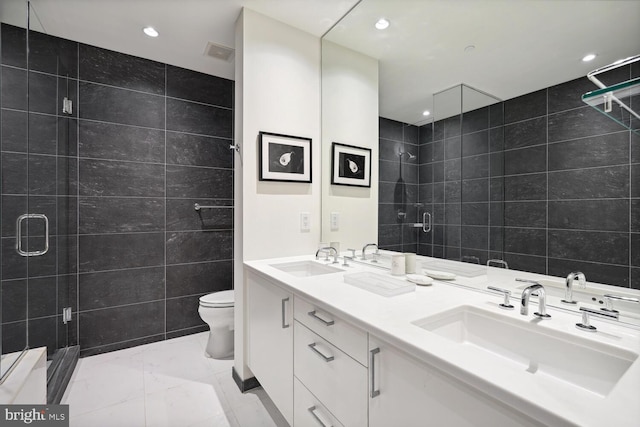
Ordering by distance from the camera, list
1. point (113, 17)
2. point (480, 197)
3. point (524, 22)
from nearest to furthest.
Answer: point (524, 22)
point (480, 197)
point (113, 17)

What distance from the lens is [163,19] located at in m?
2.02

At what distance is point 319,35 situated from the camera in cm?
224

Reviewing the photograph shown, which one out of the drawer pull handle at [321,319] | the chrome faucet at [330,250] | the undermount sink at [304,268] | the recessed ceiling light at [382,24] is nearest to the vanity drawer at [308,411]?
the drawer pull handle at [321,319]

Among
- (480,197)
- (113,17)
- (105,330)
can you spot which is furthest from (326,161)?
(105,330)

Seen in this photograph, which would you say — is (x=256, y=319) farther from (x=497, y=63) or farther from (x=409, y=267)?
(x=497, y=63)

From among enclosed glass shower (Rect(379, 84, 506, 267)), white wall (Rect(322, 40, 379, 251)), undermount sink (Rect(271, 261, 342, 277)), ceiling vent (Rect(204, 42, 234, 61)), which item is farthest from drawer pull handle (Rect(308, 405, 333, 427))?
ceiling vent (Rect(204, 42, 234, 61))

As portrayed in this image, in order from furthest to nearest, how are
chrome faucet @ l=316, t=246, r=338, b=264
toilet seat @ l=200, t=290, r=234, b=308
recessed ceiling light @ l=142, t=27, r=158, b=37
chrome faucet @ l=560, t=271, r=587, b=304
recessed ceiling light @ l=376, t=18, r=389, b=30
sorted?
toilet seat @ l=200, t=290, r=234, b=308 → recessed ceiling light @ l=142, t=27, r=158, b=37 → chrome faucet @ l=316, t=246, r=338, b=264 → recessed ceiling light @ l=376, t=18, r=389, b=30 → chrome faucet @ l=560, t=271, r=587, b=304

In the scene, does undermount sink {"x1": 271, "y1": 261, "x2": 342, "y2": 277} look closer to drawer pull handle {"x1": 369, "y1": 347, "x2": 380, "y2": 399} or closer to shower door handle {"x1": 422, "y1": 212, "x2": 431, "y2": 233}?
shower door handle {"x1": 422, "y1": 212, "x2": 431, "y2": 233}

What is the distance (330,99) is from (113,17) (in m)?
1.59

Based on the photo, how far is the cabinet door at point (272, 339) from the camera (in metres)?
1.44

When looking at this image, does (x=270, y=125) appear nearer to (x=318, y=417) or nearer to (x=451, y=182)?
(x=451, y=182)

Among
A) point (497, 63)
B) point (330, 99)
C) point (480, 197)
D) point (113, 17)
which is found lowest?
point (480, 197)

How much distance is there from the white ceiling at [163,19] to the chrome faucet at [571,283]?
75.7 inches

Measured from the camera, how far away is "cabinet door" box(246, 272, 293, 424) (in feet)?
4.72
